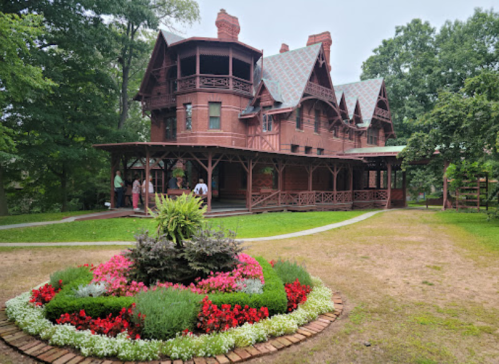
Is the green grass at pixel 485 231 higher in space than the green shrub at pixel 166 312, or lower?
lower

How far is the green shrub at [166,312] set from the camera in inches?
174

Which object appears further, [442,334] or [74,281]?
[74,281]

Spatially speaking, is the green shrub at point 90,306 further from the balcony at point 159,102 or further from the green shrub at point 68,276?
the balcony at point 159,102

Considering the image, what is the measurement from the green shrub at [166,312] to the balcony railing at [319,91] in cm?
2293

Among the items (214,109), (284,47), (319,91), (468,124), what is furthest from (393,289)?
(284,47)

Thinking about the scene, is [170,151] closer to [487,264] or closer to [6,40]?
[6,40]

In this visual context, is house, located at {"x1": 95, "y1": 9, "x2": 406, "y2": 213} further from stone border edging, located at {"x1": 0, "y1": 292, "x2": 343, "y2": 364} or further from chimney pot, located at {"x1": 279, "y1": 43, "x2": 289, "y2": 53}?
stone border edging, located at {"x1": 0, "y1": 292, "x2": 343, "y2": 364}

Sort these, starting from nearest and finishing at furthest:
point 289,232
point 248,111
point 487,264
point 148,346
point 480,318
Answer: point 148,346
point 480,318
point 487,264
point 289,232
point 248,111

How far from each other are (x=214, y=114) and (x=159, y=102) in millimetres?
5548

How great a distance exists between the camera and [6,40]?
1226cm

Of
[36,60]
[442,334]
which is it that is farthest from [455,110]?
[36,60]

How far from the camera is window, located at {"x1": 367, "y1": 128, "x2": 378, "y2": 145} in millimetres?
35656

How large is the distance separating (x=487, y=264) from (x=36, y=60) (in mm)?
22321

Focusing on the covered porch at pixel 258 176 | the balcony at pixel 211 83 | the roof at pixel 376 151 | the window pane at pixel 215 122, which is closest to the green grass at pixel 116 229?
the covered porch at pixel 258 176
